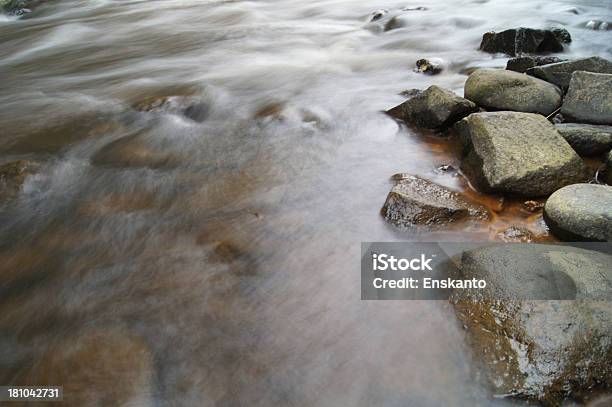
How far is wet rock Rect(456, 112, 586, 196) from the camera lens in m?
3.59

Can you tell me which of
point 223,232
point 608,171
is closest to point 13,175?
point 223,232

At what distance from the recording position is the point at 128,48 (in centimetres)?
855

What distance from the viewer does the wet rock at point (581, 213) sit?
2.94 meters

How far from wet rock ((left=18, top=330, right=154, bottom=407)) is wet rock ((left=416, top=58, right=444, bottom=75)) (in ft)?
18.8

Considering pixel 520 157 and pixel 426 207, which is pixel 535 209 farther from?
pixel 426 207

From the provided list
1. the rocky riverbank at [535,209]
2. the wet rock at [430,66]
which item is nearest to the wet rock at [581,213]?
the rocky riverbank at [535,209]

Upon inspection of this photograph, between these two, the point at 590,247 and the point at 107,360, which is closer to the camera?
the point at 107,360

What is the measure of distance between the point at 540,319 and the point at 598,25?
821 centimetres

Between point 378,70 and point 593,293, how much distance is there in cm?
528

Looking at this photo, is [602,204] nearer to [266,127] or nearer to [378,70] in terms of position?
[266,127]

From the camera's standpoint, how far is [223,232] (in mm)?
3506

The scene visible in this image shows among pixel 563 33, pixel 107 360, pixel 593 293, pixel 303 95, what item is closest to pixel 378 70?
pixel 303 95

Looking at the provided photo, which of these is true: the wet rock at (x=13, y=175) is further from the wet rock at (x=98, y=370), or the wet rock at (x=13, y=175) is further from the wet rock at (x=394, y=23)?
the wet rock at (x=394, y=23)

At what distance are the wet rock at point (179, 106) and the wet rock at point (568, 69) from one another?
415 centimetres
